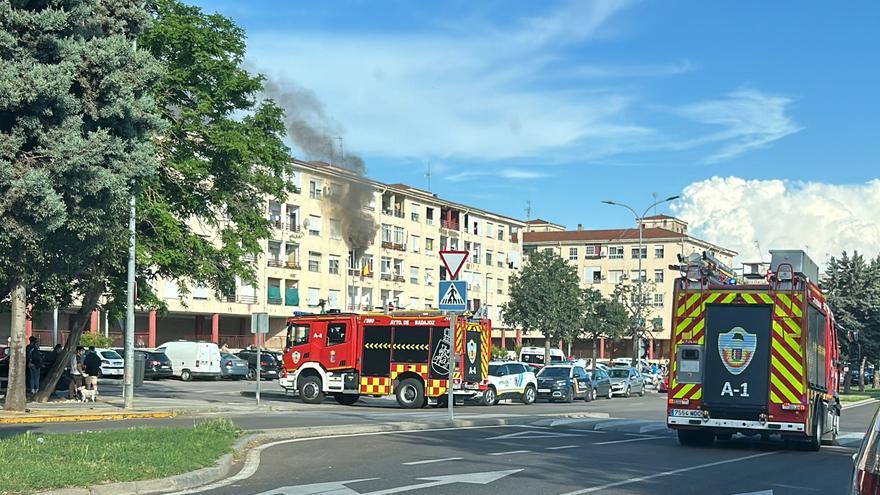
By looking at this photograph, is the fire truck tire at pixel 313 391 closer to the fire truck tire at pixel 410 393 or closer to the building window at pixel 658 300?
the fire truck tire at pixel 410 393

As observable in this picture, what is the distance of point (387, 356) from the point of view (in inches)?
1303

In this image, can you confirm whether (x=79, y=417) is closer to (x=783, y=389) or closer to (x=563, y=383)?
(x=783, y=389)

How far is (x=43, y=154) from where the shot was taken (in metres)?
11.5

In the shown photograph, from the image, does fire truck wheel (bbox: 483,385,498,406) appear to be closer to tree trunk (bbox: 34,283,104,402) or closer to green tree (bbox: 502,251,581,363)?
tree trunk (bbox: 34,283,104,402)

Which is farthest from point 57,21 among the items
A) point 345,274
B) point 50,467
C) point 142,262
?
point 345,274

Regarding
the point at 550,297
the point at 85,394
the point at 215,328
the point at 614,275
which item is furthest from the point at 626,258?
the point at 85,394

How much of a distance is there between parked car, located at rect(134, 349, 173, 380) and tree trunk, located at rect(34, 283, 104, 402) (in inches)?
777

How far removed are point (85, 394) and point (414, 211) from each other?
57831 mm

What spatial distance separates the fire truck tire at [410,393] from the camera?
32.4 m

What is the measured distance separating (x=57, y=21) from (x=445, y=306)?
1251 cm

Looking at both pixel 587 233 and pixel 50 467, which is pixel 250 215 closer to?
pixel 50 467

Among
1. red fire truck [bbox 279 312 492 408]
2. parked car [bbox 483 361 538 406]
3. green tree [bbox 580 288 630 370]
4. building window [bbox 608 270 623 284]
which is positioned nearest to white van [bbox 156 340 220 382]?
parked car [bbox 483 361 538 406]

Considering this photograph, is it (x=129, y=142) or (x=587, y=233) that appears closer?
(x=129, y=142)

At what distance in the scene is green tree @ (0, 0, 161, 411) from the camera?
11250 millimetres
